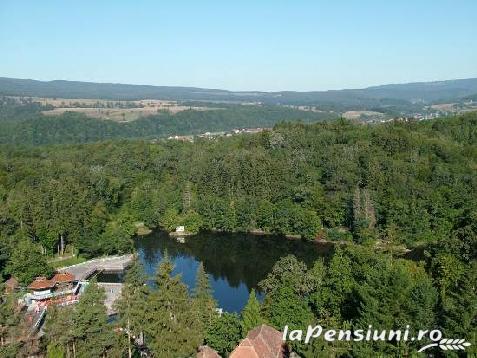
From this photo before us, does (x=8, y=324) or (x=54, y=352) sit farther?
(x=8, y=324)

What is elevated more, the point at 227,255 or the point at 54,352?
the point at 54,352

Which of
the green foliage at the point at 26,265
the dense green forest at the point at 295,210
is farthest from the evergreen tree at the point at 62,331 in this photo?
the green foliage at the point at 26,265

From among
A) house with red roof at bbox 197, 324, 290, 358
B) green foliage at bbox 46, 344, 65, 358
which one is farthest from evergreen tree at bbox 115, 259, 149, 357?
house with red roof at bbox 197, 324, 290, 358

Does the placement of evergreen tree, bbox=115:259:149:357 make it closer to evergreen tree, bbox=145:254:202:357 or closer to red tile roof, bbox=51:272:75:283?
evergreen tree, bbox=145:254:202:357

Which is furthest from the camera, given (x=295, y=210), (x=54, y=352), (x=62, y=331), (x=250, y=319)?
(x=295, y=210)

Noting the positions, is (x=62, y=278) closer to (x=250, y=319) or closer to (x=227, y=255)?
(x=227, y=255)

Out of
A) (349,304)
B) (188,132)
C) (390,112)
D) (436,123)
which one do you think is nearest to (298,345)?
(349,304)

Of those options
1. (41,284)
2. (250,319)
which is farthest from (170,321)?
(41,284)
